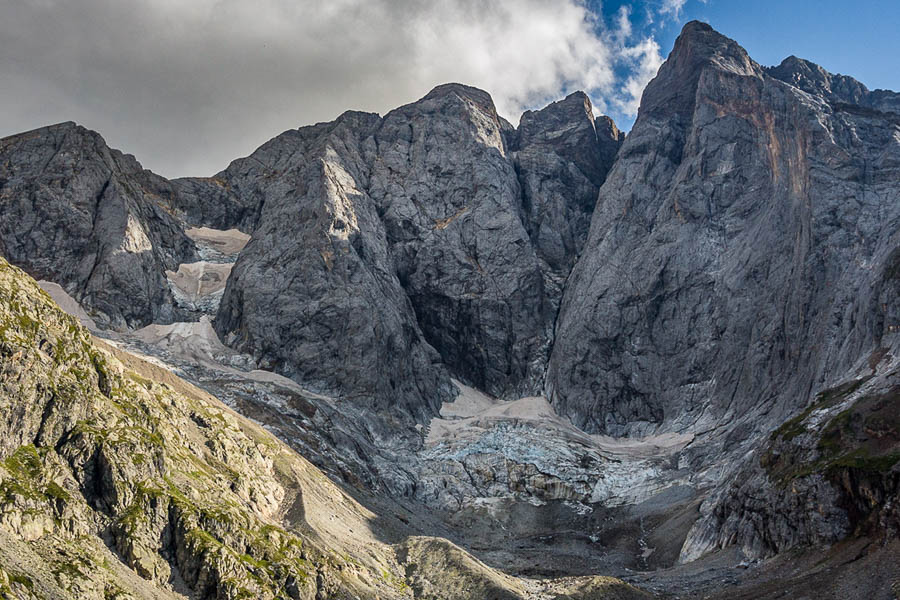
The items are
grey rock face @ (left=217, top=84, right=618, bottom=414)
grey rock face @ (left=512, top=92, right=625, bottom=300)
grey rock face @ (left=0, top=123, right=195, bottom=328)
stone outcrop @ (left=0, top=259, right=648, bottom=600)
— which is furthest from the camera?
grey rock face @ (left=512, top=92, right=625, bottom=300)

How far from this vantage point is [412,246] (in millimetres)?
145375

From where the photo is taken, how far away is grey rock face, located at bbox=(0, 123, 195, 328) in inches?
4683

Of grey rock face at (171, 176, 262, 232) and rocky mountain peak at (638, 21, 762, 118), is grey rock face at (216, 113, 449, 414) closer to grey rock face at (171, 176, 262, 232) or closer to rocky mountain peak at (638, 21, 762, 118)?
grey rock face at (171, 176, 262, 232)

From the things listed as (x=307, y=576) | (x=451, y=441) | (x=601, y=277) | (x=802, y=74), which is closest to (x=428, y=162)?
(x=601, y=277)

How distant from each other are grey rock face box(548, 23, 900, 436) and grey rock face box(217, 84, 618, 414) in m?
13.2

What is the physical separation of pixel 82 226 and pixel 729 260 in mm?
113365

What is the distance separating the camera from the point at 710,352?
4402 inches

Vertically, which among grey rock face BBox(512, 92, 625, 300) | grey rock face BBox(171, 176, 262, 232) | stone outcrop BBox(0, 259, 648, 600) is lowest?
stone outcrop BBox(0, 259, 648, 600)

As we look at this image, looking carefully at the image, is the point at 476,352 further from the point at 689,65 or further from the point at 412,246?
the point at 689,65

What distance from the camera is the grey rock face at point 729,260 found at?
3575 inches

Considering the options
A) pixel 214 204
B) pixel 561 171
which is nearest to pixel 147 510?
pixel 214 204

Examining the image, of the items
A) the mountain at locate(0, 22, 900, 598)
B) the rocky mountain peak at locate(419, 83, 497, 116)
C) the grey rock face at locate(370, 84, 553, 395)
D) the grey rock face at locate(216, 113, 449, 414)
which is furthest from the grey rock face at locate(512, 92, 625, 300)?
the grey rock face at locate(216, 113, 449, 414)

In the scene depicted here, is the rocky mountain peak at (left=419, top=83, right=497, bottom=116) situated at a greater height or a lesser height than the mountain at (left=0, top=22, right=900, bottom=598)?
greater

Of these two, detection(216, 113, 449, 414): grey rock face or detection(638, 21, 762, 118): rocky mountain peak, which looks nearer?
detection(216, 113, 449, 414): grey rock face
